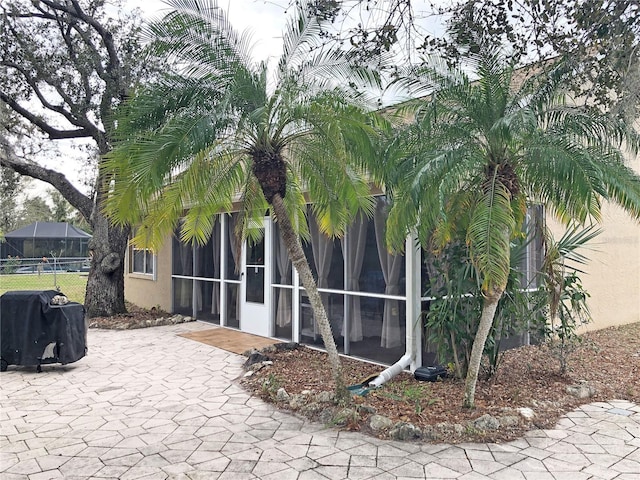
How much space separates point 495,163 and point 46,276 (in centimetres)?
2250

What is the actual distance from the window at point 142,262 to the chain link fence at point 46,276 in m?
2.59

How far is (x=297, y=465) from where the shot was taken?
3564 mm

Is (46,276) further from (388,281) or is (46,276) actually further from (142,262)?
(388,281)

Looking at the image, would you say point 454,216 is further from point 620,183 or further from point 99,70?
point 99,70

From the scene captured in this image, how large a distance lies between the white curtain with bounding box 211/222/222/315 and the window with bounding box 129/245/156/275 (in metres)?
2.82

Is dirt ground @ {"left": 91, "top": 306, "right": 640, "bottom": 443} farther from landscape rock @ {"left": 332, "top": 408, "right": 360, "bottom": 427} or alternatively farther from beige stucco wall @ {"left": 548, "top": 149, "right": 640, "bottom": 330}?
beige stucco wall @ {"left": 548, "top": 149, "right": 640, "bottom": 330}

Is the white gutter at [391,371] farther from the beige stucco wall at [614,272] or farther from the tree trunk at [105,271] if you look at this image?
the tree trunk at [105,271]

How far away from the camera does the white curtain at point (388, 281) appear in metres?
6.25

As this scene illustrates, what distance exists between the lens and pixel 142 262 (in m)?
13.1

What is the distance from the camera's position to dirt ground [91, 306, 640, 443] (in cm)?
436

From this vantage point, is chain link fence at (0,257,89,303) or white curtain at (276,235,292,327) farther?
chain link fence at (0,257,89,303)

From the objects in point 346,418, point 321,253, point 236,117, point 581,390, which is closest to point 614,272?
point 581,390

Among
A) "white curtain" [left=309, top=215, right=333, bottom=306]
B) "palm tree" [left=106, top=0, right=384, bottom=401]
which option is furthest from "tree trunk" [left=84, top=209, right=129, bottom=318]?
"palm tree" [left=106, top=0, right=384, bottom=401]

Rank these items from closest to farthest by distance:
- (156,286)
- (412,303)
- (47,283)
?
(412,303)
(156,286)
(47,283)
